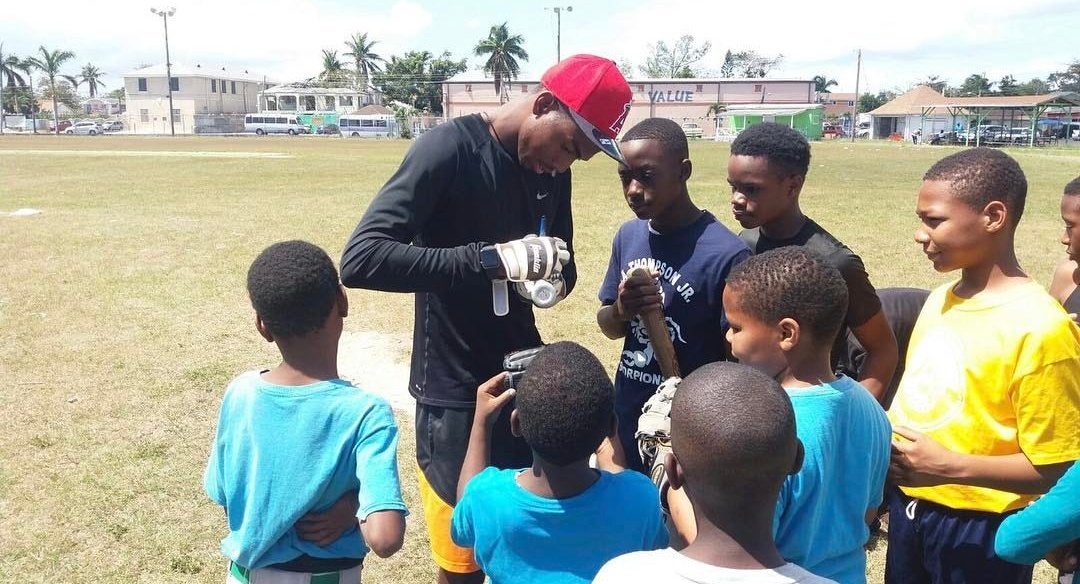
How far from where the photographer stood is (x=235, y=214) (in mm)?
16578

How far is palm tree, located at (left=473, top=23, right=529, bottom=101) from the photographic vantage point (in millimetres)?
90688

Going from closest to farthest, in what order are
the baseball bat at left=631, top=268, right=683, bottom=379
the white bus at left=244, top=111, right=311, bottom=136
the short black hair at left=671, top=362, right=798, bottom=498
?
the short black hair at left=671, top=362, right=798, bottom=498 → the baseball bat at left=631, top=268, right=683, bottom=379 → the white bus at left=244, top=111, right=311, bottom=136

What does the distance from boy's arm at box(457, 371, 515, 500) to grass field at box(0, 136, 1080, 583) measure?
1.99 m

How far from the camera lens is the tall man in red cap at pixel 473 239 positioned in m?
2.54

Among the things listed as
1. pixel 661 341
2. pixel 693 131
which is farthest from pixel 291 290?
pixel 693 131

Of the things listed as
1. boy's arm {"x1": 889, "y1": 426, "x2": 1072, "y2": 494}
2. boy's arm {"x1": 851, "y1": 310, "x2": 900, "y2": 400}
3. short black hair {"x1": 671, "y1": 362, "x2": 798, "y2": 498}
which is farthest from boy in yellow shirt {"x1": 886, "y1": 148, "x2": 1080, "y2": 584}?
short black hair {"x1": 671, "y1": 362, "x2": 798, "y2": 498}

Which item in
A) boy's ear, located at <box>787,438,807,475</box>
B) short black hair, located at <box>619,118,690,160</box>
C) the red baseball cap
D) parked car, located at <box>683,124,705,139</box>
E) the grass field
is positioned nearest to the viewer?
boy's ear, located at <box>787,438,807,475</box>

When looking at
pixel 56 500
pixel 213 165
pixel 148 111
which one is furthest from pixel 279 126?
pixel 56 500

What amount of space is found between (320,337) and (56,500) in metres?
3.47

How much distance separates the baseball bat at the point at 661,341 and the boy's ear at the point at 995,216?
112 cm

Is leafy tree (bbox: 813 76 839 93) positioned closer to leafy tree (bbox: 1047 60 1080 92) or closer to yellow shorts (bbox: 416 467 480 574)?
leafy tree (bbox: 1047 60 1080 92)

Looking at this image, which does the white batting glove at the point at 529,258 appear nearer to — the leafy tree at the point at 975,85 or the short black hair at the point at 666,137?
the short black hair at the point at 666,137

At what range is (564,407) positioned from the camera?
6.64 feet

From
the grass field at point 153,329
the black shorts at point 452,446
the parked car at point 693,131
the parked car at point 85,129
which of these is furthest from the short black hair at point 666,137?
→ the parked car at point 85,129
